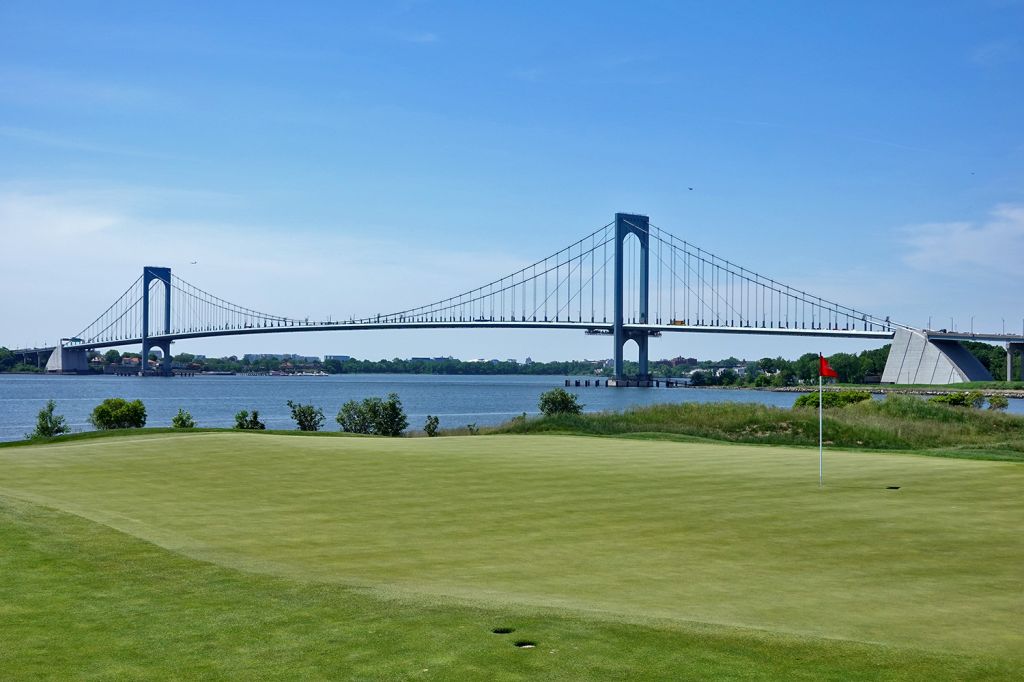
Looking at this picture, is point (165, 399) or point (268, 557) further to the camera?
point (165, 399)

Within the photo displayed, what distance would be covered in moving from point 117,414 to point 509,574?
35580mm

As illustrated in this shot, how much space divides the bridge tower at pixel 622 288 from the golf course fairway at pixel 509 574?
9410 cm

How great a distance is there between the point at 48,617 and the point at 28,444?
22.1 metres

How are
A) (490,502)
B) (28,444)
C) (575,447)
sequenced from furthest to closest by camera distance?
(28,444) < (575,447) < (490,502)

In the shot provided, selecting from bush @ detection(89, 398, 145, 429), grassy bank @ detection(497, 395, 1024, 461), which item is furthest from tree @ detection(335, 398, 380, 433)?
grassy bank @ detection(497, 395, 1024, 461)

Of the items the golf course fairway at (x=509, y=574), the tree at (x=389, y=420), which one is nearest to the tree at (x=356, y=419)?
the tree at (x=389, y=420)

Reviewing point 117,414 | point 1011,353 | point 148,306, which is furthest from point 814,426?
point 148,306

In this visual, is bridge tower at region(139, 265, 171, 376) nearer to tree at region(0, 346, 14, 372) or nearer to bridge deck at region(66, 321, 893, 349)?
bridge deck at region(66, 321, 893, 349)

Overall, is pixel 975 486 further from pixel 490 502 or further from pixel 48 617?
pixel 48 617

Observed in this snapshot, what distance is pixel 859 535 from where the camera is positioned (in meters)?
12.5

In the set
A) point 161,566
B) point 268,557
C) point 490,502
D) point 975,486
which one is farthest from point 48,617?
point 975,486

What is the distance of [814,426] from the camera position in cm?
3519

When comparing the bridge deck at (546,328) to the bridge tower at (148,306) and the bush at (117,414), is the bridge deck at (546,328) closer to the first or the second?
the bridge tower at (148,306)

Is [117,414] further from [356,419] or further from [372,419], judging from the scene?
[372,419]
